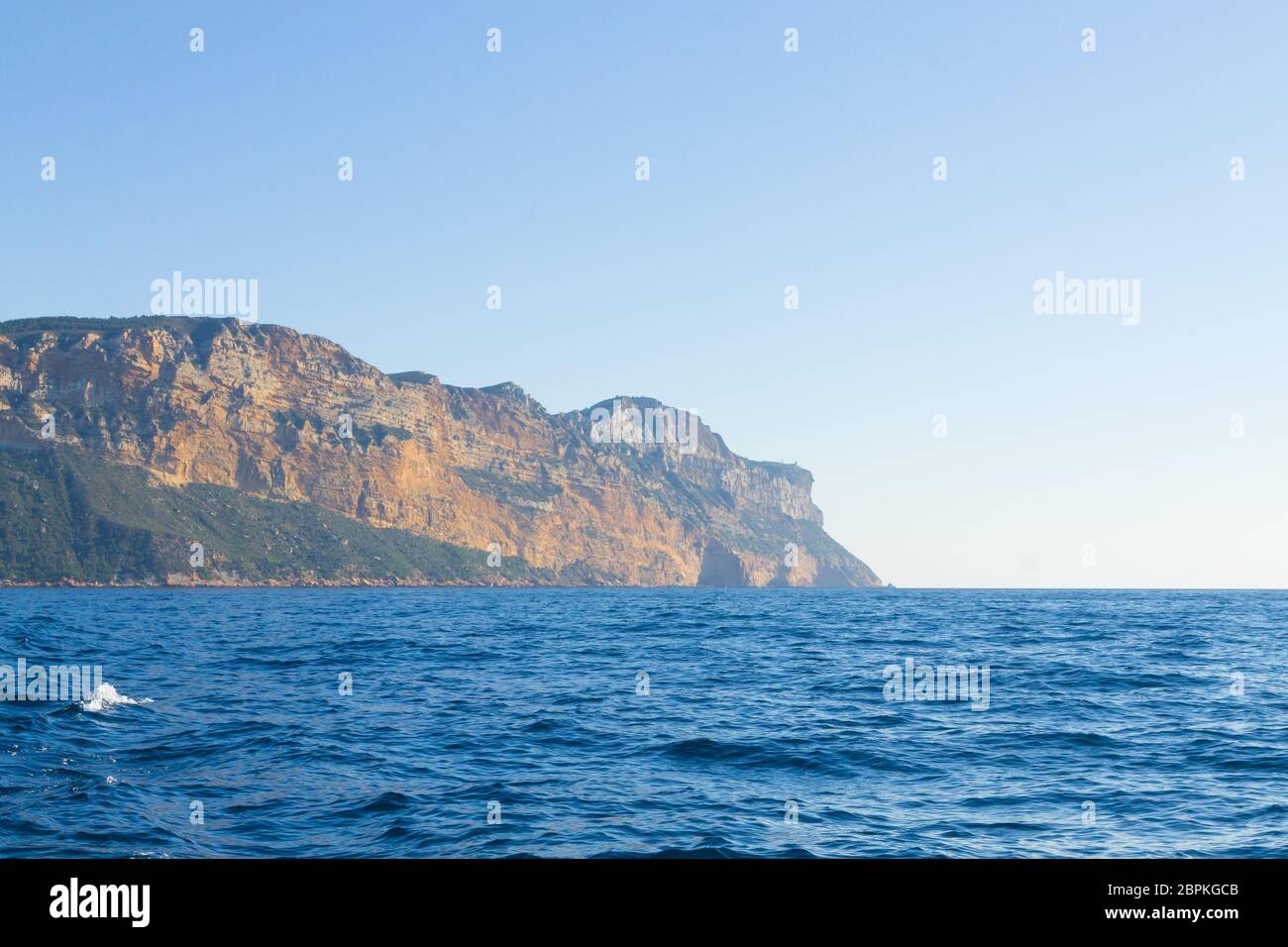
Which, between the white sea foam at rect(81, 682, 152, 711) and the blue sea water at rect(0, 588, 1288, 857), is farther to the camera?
the white sea foam at rect(81, 682, 152, 711)

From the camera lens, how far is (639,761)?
20.1 metres

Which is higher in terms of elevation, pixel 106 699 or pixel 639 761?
pixel 106 699

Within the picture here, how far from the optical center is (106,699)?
1035 inches

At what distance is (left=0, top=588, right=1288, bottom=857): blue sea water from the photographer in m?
14.5

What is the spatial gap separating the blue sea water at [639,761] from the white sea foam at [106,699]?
1.14 feet

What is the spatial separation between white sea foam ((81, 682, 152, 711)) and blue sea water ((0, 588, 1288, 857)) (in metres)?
0.35

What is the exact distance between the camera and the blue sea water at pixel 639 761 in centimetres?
1445

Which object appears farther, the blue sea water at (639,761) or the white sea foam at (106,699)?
the white sea foam at (106,699)

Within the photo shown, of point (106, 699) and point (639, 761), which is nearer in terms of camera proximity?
point (639, 761)

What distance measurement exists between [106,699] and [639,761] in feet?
49.7

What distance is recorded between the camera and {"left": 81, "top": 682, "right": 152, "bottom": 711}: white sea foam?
25172mm
